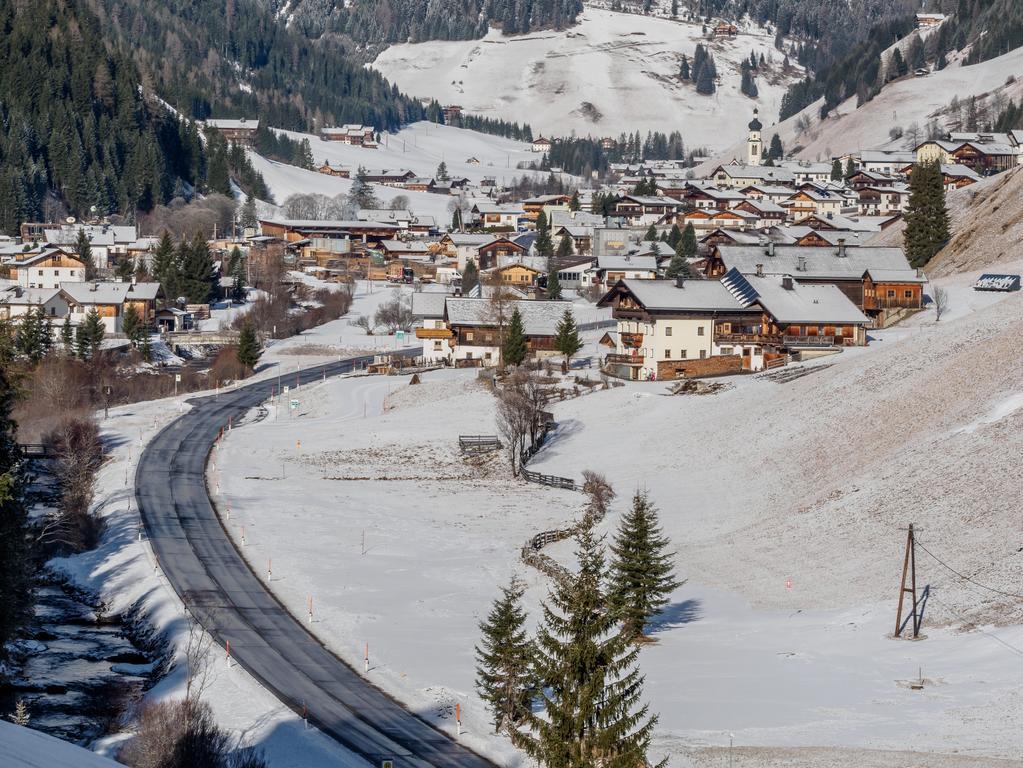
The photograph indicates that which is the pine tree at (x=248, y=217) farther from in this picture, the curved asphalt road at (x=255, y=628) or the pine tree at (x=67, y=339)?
the curved asphalt road at (x=255, y=628)

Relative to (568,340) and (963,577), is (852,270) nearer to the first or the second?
(568,340)

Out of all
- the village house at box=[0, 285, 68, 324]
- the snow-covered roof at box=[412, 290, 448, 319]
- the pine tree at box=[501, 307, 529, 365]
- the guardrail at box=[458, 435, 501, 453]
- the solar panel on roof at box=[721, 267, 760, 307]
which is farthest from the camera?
the village house at box=[0, 285, 68, 324]

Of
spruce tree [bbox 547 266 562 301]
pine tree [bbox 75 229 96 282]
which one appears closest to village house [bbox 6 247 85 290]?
pine tree [bbox 75 229 96 282]

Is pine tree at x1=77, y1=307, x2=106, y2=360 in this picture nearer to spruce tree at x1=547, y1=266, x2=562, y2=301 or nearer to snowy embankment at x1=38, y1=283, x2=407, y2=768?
snowy embankment at x1=38, y1=283, x2=407, y2=768

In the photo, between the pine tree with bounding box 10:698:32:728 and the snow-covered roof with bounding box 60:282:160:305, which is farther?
the snow-covered roof with bounding box 60:282:160:305

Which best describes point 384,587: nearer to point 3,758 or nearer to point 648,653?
point 648,653

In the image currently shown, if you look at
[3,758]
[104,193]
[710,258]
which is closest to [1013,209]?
[710,258]
